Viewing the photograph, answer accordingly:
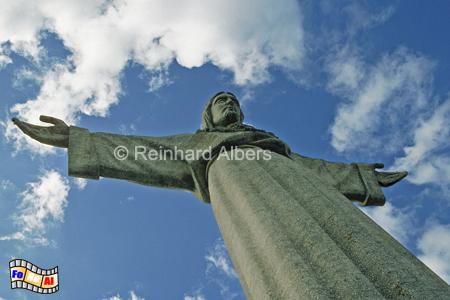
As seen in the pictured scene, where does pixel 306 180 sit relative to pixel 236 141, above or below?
below

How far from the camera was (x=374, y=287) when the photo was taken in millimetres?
3439

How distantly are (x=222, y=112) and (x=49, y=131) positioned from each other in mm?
2590

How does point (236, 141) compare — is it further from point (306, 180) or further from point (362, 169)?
point (362, 169)

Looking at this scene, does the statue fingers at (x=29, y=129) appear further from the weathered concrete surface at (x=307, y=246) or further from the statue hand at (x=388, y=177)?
the statue hand at (x=388, y=177)

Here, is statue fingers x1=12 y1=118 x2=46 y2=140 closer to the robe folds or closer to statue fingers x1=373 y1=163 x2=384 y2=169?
the robe folds

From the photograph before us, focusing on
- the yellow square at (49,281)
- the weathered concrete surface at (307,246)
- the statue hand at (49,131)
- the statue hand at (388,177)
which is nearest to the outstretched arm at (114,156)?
the statue hand at (49,131)

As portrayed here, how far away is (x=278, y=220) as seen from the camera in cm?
446

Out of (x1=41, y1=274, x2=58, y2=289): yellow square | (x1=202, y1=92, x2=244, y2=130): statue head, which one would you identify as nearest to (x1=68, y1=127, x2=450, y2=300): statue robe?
(x1=202, y1=92, x2=244, y2=130): statue head

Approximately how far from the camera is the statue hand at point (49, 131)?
651cm

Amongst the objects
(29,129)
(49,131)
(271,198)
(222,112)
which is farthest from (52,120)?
(271,198)

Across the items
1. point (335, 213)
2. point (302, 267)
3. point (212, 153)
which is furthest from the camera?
point (212, 153)

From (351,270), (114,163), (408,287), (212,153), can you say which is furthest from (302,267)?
(114,163)

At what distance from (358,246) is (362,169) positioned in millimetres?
4648

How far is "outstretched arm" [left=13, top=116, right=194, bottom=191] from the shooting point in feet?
21.2
